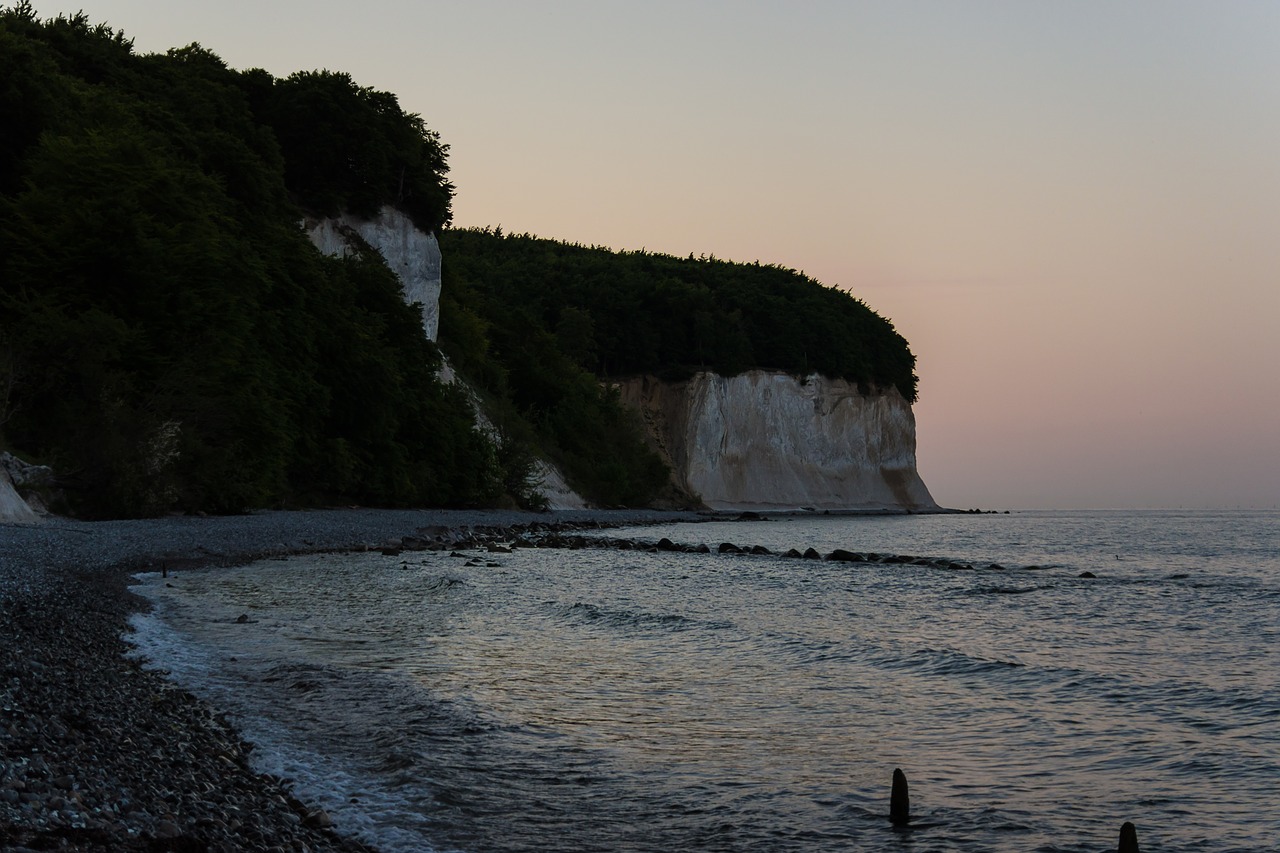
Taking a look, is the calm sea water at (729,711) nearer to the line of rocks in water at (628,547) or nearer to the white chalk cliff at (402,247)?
the line of rocks in water at (628,547)

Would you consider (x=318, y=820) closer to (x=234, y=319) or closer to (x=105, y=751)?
(x=105, y=751)

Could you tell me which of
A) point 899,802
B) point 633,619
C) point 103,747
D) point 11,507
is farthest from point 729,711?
point 11,507

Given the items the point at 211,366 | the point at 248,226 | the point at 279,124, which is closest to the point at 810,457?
the point at 279,124

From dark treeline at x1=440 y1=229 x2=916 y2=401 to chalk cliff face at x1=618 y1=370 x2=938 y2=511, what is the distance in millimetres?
1928

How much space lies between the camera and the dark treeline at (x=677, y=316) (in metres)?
95.9

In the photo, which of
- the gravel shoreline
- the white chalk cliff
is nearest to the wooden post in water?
the gravel shoreline

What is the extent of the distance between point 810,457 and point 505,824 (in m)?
95.8

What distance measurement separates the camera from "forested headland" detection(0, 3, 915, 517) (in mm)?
29797

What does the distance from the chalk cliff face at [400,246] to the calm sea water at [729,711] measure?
3542cm

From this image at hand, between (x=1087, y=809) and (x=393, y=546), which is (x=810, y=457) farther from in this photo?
(x=1087, y=809)

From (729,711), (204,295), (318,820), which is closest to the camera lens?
(318,820)

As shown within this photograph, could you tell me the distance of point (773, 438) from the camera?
324 ft

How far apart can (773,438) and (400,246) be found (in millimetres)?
49631

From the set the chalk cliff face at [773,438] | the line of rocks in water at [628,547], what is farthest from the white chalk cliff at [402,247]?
the chalk cliff face at [773,438]
